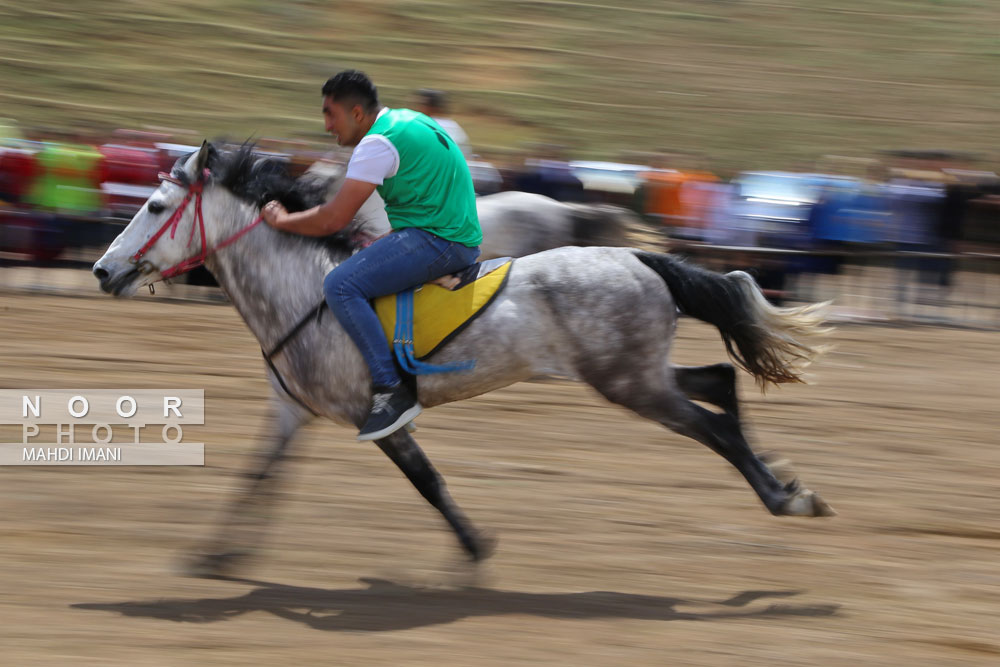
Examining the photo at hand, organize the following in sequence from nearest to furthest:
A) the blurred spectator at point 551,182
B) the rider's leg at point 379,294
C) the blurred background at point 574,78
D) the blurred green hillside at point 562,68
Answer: the rider's leg at point 379,294, the blurred spectator at point 551,182, the blurred background at point 574,78, the blurred green hillside at point 562,68

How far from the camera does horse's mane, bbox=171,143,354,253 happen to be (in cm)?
562

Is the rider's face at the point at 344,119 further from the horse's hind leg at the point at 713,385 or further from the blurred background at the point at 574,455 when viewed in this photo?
the blurred background at the point at 574,455

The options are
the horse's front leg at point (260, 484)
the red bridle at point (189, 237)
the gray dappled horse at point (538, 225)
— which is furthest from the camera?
the gray dappled horse at point (538, 225)

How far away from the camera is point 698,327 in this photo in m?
11.9

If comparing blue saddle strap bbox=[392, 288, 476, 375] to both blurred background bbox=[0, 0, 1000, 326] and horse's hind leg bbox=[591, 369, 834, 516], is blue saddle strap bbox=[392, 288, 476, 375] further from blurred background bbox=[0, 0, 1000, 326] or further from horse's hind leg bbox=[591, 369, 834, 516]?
blurred background bbox=[0, 0, 1000, 326]

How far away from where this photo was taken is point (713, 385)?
576cm

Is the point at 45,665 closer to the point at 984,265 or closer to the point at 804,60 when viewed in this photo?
the point at 984,265

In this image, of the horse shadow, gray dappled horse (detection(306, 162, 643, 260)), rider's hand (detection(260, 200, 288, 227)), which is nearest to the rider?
rider's hand (detection(260, 200, 288, 227))

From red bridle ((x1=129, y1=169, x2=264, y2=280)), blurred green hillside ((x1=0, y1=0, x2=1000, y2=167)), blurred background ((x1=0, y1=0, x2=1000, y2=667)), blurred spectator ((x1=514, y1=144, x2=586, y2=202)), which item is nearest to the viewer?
blurred background ((x1=0, y1=0, x2=1000, y2=667))

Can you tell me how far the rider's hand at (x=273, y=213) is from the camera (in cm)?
554

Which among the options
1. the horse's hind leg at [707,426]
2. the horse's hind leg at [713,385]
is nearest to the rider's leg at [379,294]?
the horse's hind leg at [707,426]

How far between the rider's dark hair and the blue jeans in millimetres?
605

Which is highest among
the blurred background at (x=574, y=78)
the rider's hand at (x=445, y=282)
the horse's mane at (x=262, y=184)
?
the blurred background at (x=574, y=78)

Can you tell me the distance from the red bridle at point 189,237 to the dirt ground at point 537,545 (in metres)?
1.38
